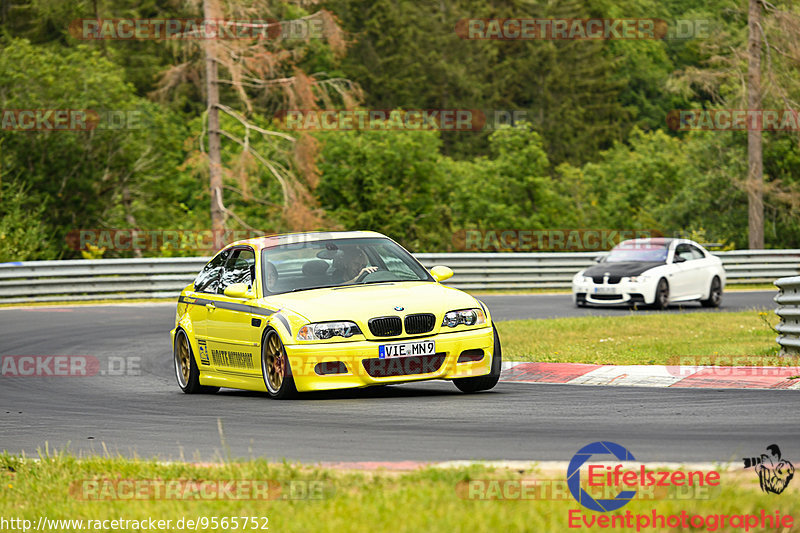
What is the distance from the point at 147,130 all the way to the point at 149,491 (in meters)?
36.1

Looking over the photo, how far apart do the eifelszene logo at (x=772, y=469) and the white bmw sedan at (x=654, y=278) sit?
16974 mm

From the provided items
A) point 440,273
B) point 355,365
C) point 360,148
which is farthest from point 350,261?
point 360,148

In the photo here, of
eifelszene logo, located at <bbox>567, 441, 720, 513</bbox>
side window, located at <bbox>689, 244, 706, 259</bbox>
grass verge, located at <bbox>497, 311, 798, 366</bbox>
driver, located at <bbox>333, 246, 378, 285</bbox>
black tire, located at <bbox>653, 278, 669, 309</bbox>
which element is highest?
A: driver, located at <bbox>333, 246, 378, 285</bbox>

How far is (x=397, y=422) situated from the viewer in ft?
28.8

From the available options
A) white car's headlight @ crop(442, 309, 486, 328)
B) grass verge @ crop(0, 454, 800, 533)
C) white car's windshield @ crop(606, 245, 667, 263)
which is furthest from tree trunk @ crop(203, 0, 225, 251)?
grass verge @ crop(0, 454, 800, 533)

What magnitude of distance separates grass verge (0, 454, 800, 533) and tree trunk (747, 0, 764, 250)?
111 feet

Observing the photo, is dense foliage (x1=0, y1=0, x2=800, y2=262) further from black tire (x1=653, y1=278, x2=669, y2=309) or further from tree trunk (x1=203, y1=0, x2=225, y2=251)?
black tire (x1=653, y1=278, x2=669, y2=309)

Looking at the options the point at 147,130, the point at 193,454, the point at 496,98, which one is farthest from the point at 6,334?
the point at 496,98

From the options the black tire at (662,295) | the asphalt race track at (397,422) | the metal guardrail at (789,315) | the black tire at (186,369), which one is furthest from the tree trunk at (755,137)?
the black tire at (186,369)

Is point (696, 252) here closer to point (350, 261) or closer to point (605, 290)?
point (605, 290)

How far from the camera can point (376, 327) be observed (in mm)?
10305

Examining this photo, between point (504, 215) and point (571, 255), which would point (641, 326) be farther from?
point (504, 215)

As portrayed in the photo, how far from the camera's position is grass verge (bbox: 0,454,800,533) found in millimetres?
5242

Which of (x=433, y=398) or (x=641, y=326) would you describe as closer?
(x=433, y=398)
